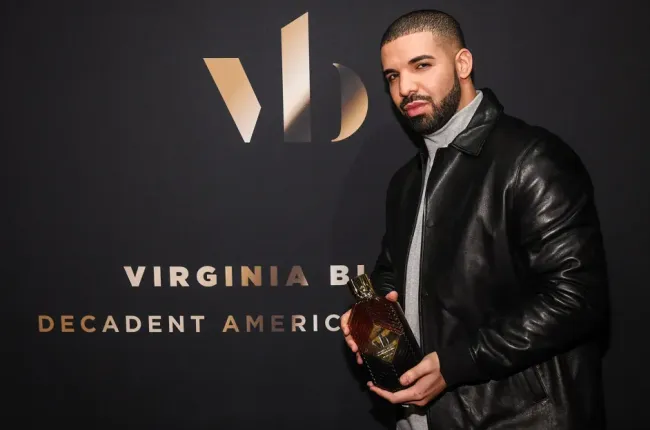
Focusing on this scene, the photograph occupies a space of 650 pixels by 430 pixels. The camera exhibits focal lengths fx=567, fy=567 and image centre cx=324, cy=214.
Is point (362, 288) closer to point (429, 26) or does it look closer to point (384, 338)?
point (384, 338)

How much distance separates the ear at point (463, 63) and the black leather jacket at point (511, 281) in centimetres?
6

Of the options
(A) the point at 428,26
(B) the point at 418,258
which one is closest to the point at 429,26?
(A) the point at 428,26

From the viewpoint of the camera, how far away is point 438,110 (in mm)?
1274

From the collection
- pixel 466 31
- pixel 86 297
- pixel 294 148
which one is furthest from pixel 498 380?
pixel 86 297

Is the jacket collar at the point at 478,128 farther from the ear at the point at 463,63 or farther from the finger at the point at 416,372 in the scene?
the finger at the point at 416,372

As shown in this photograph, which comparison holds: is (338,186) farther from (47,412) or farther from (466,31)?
(47,412)

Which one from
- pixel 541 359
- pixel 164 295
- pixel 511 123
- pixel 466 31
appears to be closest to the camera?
pixel 541 359

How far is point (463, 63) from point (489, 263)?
459mm

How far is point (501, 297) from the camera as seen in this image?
3.96 feet

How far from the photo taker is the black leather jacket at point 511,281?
1.10 meters

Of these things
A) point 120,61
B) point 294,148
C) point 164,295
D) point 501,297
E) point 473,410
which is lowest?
point 473,410

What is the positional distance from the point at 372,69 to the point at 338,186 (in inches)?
14.3

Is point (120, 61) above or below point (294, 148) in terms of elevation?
above

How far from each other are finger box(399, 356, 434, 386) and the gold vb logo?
801 millimetres
